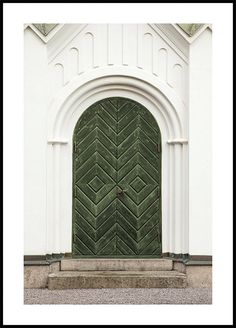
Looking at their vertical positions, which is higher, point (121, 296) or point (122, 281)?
point (122, 281)

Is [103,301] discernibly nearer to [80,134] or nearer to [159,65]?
[80,134]

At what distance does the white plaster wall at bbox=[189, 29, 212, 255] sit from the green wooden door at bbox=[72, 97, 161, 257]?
643 millimetres

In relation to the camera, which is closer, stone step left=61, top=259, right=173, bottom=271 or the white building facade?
the white building facade

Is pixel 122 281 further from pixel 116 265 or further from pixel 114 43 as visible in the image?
pixel 114 43

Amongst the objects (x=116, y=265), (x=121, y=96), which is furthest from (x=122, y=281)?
(x=121, y=96)

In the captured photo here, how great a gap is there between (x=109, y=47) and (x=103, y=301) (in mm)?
3786

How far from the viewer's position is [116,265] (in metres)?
11.3

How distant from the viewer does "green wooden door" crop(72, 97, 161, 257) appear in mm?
11492

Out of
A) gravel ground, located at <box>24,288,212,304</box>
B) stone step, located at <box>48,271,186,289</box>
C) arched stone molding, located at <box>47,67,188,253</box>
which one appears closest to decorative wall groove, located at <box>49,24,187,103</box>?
arched stone molding, located at <box>47,67,188,253</box>

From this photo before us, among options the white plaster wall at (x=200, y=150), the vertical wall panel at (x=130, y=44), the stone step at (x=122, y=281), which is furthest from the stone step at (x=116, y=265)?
the vertical wall panel at (x=130, y=44)

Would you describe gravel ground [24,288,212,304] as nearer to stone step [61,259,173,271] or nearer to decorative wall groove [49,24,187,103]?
stone step [61,259,173,271]

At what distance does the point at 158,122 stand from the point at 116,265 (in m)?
2.26

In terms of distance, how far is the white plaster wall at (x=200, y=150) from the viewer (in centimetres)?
1112

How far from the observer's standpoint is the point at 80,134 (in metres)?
11.5
